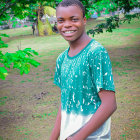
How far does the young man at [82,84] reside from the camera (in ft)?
4.10

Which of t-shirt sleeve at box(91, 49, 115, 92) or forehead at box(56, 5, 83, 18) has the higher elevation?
forehead at box(56, 5, 83, 18)

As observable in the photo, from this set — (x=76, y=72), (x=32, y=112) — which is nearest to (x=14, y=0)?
(x=32, y=112)

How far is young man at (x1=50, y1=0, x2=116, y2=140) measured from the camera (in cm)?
125

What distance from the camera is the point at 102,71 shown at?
125 cm

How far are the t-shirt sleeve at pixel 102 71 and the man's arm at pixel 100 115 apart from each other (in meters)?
0.04

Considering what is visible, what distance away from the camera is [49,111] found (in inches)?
205

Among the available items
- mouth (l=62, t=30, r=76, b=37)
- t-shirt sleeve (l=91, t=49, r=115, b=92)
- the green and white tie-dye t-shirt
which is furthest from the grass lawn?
t-shirt sleeve (l=91, t=49, r=115, b=92)

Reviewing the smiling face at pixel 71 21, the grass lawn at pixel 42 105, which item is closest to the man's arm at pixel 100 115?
the smiling face at pixel 71 21

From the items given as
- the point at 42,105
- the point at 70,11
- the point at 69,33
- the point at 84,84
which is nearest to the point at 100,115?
the point at 84,84

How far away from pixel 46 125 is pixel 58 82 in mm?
3074

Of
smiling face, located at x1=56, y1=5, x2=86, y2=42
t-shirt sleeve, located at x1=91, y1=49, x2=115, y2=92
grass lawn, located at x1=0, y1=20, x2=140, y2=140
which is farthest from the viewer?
grass lawn, located at x1=0, y1=20, x2=140, y2=140

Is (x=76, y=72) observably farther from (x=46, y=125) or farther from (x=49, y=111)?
(x=49, y=111)

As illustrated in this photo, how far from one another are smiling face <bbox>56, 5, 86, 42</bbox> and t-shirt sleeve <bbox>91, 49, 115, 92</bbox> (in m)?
0.21

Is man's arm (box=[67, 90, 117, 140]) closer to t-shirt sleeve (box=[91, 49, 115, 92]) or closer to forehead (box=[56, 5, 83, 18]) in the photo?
t-shirt sleeve (box=[91, 49, 115, 92])
